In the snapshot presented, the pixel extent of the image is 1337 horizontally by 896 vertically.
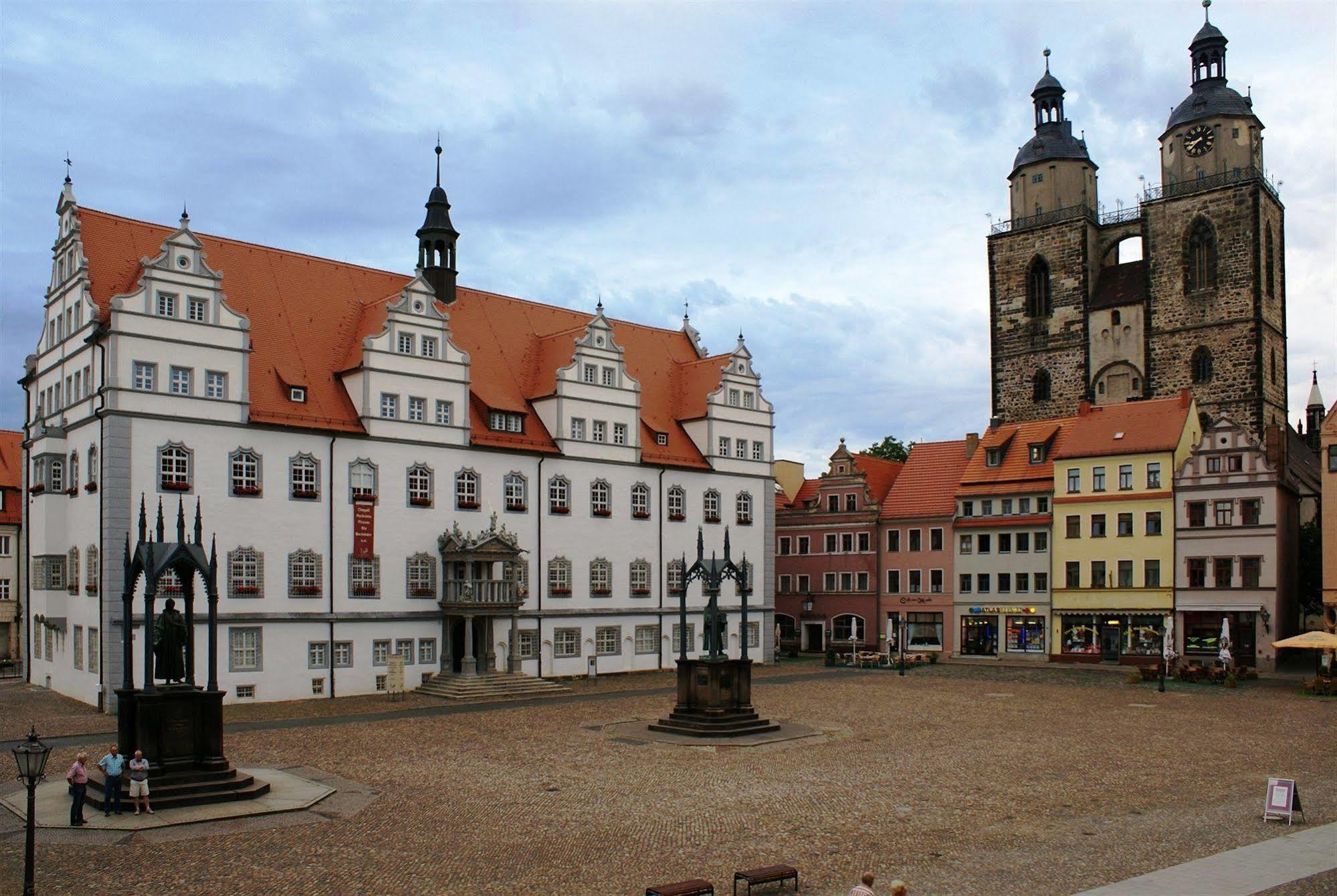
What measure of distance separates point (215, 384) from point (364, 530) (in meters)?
7.40

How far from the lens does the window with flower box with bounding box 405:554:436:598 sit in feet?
149

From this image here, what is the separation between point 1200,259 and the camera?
72000mm

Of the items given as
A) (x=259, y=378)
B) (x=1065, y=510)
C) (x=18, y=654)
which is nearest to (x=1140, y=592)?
(x=1065, y=510)

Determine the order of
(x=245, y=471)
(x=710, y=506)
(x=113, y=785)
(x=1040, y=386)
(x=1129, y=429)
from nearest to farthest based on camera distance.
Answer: (x=113, y=785) < (x=245, y=471) < (x=710, y=506) < (x=1129, y=429) < (x=1040, y=386)

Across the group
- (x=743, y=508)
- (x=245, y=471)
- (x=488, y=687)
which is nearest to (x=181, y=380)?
(x=245, y=471)

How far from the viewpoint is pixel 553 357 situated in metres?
53.3

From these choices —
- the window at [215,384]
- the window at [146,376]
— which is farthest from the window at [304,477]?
the window at [146,376]

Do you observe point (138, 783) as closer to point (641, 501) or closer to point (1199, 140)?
point (641, 501)

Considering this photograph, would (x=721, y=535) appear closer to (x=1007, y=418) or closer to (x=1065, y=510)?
(x=1065, y=510)

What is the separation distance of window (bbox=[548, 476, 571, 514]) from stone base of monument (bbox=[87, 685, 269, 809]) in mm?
27876

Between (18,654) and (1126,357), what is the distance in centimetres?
6490

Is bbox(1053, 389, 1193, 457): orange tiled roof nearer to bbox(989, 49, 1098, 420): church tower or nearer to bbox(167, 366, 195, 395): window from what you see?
bbox(989, 49, 1098, 420): church tower

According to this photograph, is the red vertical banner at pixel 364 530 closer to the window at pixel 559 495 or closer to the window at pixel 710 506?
the window at pixel 559 495

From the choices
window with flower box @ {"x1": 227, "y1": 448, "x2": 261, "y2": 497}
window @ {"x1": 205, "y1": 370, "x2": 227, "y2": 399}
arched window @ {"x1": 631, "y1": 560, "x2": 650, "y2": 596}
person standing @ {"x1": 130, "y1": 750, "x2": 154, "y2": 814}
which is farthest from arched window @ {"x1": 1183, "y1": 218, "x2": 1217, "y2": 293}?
person standing @ {"x1": 130, "y1": 750, "x2": 154, "y2": 814}
